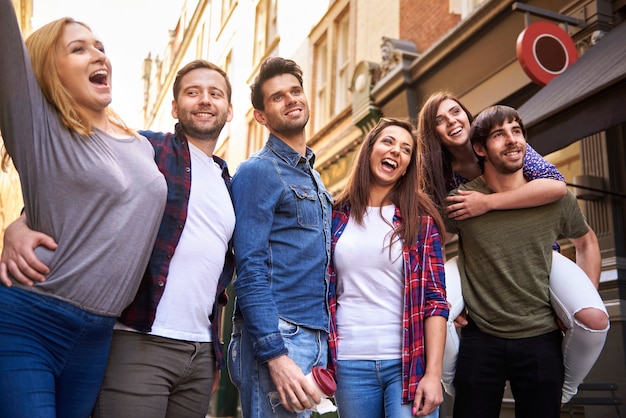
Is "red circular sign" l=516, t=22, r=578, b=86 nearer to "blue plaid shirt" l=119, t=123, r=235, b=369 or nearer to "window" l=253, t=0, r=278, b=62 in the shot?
"blue plaid shirt" l=119, t=123, r=235, b=369

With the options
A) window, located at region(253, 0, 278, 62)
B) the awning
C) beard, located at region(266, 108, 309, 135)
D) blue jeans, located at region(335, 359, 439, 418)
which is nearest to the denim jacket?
beard, located at region(266, 108, 309, 135)

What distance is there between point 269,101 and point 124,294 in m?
1.06

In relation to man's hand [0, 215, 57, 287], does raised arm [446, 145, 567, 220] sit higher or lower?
higher

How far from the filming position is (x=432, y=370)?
2422mm

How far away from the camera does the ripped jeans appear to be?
8.48ft

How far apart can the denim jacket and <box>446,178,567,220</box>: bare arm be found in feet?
2.28

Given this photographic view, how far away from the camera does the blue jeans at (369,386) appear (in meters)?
2.48

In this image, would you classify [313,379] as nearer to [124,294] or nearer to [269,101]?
[124,294]

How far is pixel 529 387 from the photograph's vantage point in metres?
2.62

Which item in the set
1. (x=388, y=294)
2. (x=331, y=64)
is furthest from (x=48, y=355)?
(x=331, y=64)

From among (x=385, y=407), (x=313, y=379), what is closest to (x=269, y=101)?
(x=313, y=379)

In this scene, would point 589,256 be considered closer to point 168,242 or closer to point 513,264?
point 513,264

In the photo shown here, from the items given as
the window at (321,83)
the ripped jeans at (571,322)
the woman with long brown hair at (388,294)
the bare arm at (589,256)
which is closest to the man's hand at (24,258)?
the woman with long brown hair at (388,294)

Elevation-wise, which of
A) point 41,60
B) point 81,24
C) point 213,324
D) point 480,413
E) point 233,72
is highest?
point 233,72
